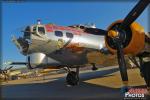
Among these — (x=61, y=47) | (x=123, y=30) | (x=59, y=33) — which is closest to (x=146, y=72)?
(x=123, y=30)

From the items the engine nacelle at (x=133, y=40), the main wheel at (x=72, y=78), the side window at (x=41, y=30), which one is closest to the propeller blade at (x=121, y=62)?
the engine nacelle at (x=133, y=40)

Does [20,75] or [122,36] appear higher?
[122,36]

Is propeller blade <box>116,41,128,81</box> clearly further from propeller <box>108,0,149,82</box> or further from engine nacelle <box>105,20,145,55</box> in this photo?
engine nacelle <box>105,20,145,55</box>

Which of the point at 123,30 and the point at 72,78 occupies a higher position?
the point at 123,30

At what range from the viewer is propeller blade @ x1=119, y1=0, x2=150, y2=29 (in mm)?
11495

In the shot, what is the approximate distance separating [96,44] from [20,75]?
3185 cm

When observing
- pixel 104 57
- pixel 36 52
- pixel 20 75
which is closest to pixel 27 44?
pixel 36 52

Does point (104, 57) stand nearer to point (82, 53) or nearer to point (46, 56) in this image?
point (82, 53)

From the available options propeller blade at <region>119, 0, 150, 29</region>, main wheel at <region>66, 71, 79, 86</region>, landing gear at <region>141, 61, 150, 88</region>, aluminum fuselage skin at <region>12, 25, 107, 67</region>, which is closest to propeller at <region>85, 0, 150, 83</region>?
propeller blade at <region>119, 0, 150, 29</region>

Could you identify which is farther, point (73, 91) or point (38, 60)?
point (38, 60)

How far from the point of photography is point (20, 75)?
1954 inches

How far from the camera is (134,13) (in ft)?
38.9

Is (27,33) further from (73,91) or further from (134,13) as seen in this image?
(134,13)

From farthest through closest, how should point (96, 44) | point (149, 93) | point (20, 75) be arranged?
point (20, 75) < point (96, 44) < point (149, 93)
